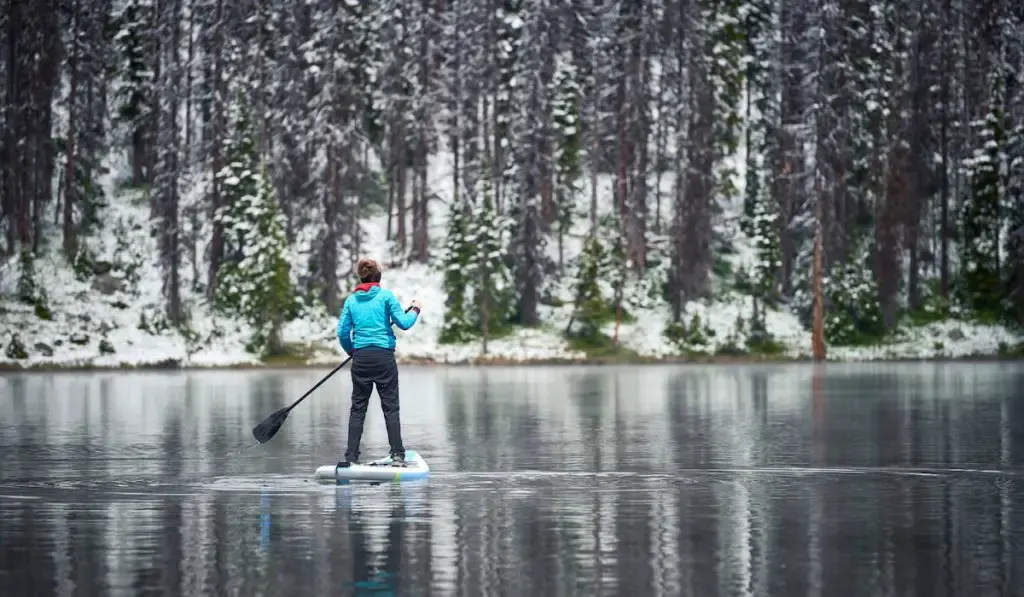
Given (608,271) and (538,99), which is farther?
(538,99)

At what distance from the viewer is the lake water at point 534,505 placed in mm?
10102

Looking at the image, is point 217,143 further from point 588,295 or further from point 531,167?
point 588,295

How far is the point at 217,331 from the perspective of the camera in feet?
224

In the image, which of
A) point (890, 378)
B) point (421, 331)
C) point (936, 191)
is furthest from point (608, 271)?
point (890, 378)

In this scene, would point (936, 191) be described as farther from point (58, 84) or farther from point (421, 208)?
point (58, 84)

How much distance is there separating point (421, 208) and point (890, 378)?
3394cm

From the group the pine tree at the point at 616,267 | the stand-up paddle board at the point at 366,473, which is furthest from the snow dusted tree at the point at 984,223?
the stand-up paddle board at the point at 366,473

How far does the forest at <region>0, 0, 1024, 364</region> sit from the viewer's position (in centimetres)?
7044

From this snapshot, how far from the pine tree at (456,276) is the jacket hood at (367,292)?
51741 mm

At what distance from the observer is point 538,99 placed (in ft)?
246

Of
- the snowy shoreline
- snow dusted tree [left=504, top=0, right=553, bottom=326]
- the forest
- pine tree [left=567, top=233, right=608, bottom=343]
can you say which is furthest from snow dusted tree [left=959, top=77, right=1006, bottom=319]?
snow dusted tree [left=504, top=0, right=553, bottom=326]

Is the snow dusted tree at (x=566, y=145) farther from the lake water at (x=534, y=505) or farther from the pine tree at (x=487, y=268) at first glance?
the lake water at (x=534, y=505)

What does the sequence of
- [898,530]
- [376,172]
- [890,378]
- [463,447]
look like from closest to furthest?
[898,530] → [463,447] → [890,378] → [376,172]

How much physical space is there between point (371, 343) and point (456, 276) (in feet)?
173
